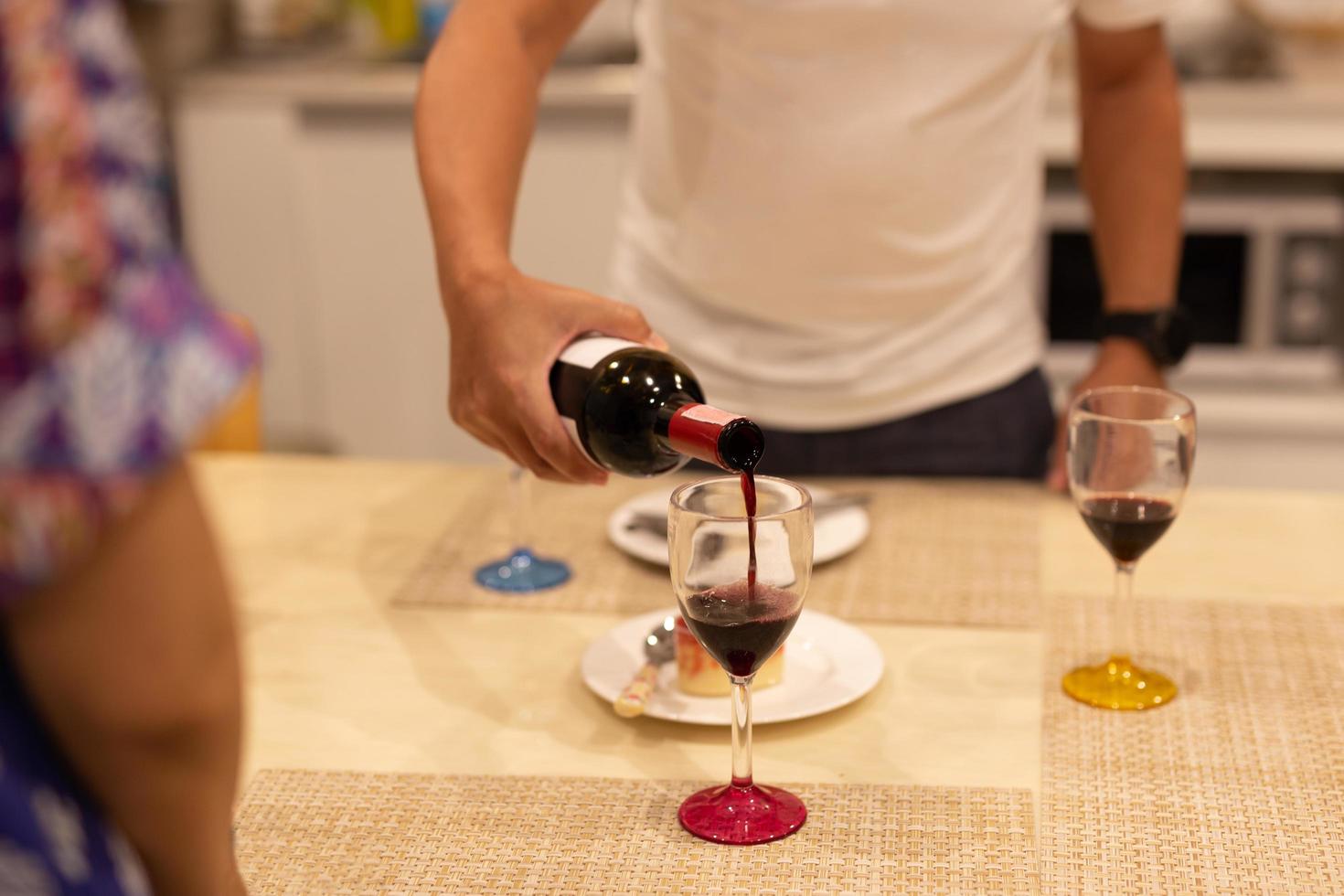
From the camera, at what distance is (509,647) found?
1.14 metres

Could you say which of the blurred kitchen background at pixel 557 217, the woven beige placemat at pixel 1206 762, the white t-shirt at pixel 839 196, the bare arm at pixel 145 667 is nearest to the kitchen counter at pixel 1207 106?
the blurred kitchen background at pixel 557 217

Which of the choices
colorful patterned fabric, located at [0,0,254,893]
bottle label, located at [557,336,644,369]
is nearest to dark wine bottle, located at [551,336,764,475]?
bottle label, located at [557,336,644,369]

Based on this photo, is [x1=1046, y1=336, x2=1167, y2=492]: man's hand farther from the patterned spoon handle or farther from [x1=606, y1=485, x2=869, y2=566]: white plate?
the patterned spoon handle

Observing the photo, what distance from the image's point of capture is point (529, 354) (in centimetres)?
101

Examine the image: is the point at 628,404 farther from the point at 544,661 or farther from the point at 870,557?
the point at 870,557

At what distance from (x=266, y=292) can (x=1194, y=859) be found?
91.9 inches

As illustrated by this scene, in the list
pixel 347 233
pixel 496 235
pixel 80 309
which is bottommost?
pixel 347 233

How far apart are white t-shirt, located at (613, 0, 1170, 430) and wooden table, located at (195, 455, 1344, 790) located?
0.69ft

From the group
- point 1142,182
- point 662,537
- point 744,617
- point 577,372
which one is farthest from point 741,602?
point 1142,182

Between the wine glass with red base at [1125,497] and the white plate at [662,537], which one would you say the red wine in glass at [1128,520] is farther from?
the white plate at [662,537]

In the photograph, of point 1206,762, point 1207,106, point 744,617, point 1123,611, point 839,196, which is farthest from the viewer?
point 1207,106

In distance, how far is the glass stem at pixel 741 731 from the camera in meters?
0.86

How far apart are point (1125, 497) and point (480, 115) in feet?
1.89

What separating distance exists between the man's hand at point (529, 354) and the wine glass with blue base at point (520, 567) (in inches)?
7.2
